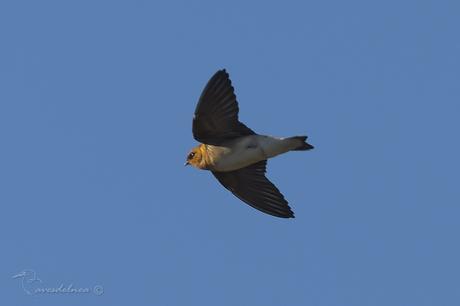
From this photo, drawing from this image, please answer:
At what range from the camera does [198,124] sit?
1398 cm

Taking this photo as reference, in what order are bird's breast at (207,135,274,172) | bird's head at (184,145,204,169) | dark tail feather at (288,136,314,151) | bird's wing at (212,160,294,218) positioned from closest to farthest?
dark tail feather at (288,136,314,151)
bird's breast at (207,135,274,172)
bird's head at (184,145,204,169)
bird's wing at (212,160,294,218)

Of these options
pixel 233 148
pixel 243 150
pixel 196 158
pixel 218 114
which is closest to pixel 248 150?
pixel 243 150

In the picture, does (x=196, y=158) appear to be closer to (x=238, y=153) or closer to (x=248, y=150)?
(x=238, y=153)

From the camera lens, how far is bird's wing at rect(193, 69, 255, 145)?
45.0 feet

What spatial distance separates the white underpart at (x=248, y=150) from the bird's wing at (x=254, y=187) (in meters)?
0.55

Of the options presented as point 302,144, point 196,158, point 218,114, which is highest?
point 218,114

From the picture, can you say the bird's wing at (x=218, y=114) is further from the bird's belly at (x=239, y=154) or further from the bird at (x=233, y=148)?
the bird's belly at (x=239, y=154)

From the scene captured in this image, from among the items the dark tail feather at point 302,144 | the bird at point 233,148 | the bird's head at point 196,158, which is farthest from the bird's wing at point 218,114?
the dark tail feather at point 302,144

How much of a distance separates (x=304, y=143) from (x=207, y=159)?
4.18ft

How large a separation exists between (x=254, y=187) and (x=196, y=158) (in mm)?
838

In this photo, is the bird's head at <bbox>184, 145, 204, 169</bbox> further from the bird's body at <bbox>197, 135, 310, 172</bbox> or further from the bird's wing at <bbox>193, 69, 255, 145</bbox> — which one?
the bird's wing at <bbox>193, 69, 255, 145</bbox>

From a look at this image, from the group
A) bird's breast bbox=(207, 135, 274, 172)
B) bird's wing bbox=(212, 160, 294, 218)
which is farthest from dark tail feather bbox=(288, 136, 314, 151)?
bird's wing bbox=(212, 160, 294, 218)

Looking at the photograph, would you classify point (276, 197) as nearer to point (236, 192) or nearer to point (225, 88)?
point (236, 192)

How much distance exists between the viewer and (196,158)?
1447 centimetres
